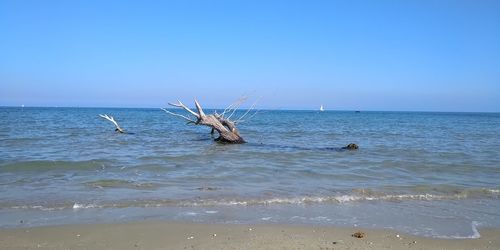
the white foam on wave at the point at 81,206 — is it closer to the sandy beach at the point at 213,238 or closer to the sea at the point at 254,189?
the sea at the point at 254,189

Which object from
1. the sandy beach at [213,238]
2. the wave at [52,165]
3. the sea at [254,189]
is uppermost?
the sandy beach at [213,238]

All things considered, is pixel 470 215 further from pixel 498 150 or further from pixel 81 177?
pixel 498 150

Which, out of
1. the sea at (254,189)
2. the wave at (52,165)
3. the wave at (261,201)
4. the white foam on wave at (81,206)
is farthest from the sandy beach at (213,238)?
the wave at (52,165)

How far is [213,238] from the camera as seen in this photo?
6473 mm

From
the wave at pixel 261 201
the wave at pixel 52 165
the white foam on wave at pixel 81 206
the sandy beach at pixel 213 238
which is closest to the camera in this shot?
the sandy beach at pixel 213 238

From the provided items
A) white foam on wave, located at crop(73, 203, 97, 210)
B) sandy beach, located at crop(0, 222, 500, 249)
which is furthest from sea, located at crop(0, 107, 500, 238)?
sandy beach, located at crop(0, 222, 500, 249)

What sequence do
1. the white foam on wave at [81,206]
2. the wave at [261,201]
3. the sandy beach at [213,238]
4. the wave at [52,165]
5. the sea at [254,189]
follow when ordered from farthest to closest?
the wave at [52,165], the wave at [261,201], the white foam on wave at [81,206], the sea at [254,189], the sandy beach at [213,238]

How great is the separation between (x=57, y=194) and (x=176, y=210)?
2.87 m

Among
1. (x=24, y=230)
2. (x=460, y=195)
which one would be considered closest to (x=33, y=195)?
(x=24, y=230)

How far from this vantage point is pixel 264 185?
10961 mm

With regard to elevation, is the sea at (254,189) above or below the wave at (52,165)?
above

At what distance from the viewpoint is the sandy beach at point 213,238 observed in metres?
6.14

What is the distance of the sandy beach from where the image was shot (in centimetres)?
614

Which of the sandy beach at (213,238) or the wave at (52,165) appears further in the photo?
the wave at (52,165)
